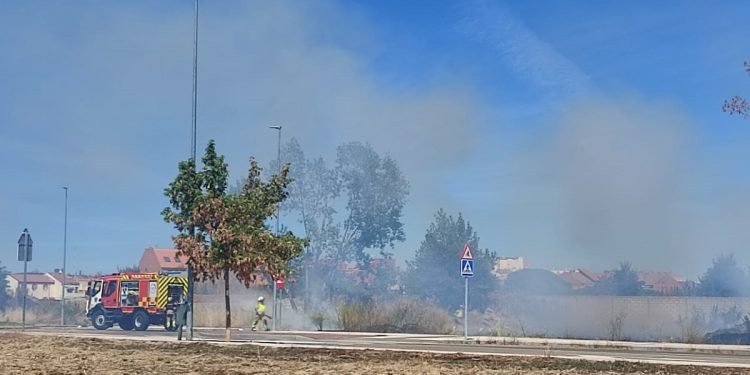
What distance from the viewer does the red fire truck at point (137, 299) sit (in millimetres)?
39219

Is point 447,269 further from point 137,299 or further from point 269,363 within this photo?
point 269,363

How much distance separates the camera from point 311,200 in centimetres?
5684

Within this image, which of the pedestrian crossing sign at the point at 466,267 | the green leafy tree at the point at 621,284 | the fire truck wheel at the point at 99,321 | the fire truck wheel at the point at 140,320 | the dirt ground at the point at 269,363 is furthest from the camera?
the green leafy tree at the point at 621,284

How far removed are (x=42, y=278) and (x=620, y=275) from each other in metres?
92.4

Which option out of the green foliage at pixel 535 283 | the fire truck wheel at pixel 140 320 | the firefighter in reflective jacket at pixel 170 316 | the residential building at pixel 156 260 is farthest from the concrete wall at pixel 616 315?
the residential building at pixel 156 260

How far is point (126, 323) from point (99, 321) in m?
1.54

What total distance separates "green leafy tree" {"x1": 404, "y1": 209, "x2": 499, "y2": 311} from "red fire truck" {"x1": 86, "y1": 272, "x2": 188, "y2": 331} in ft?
68.1

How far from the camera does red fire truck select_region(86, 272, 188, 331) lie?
39219 mm

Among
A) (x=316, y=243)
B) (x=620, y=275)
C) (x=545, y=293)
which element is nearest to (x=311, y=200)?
(x=316, y=243)

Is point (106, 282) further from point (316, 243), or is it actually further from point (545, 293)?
point (545, 293)

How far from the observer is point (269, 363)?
16.8 meters

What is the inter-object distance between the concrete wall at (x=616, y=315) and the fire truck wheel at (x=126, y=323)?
17.4 m

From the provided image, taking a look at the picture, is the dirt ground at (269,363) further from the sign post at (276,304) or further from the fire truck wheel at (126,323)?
the fire truck wheel at (126,323)

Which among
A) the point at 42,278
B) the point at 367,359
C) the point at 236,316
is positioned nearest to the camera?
the point at 367,359
